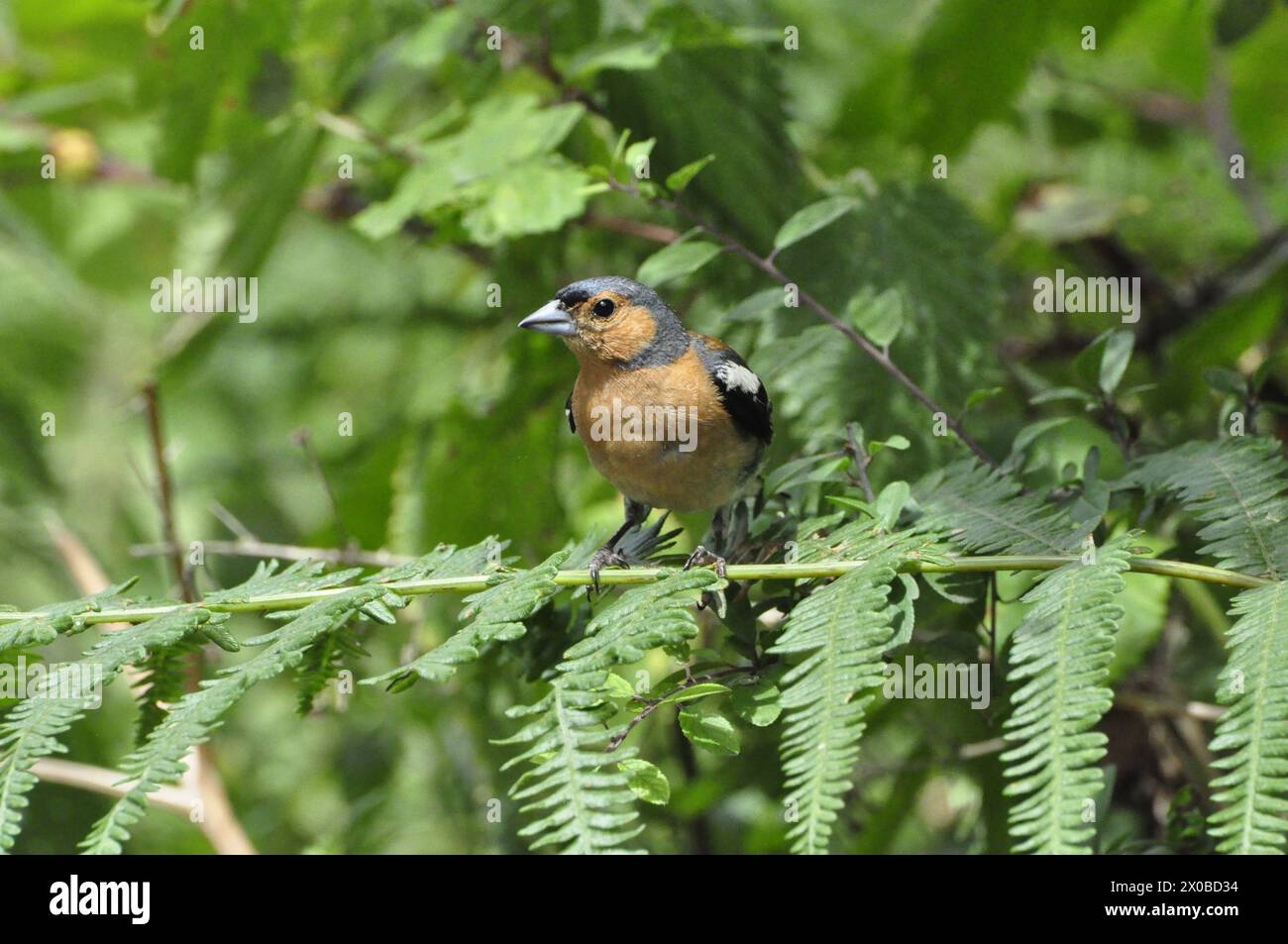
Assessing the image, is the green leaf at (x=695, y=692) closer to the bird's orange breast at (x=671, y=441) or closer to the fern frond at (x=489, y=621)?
the fern frond at (x=489, y=621)

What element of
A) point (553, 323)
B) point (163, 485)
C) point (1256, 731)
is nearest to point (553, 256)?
point (553, 323)

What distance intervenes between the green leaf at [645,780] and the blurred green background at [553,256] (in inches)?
37.6

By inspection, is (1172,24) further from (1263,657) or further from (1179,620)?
(1263,657)

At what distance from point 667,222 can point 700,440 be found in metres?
1.22

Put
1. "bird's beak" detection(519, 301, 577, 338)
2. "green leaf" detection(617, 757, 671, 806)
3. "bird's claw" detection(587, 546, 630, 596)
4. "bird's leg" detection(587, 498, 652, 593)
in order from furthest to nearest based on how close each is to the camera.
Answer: "bird's beak" detection(519, 301, 577, 338) < "bird's claw" detection(587, 546, 630, 596) < "bird's leg" detection(587, 498, 652, 593) < "green leaf" detection(617, 757, 671, 806)

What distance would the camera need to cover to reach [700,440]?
10.2 ft

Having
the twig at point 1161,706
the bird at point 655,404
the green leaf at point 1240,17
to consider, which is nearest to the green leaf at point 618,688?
the bird at point 655,404

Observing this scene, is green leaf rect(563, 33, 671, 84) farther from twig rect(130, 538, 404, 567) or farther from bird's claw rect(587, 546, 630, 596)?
twig rect(130, 538, 404, 567)

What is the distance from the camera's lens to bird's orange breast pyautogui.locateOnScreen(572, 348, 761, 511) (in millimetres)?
3111

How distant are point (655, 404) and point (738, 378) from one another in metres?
0.23

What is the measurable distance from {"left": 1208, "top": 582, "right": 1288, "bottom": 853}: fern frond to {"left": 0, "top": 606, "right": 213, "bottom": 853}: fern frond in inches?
69.2

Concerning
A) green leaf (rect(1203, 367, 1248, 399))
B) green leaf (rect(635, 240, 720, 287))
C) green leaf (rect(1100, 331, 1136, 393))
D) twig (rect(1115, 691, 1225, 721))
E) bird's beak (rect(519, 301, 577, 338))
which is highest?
green leaf (rect(635, 240, 720, 287))

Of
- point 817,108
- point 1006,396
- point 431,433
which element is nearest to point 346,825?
point 431,433

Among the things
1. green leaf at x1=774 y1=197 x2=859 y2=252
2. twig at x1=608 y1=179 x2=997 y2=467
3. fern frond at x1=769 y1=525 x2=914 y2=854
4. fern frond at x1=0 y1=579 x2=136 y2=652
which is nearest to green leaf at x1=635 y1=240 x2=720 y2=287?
twig at x1=608 y1=179 x2=997 y2=467
